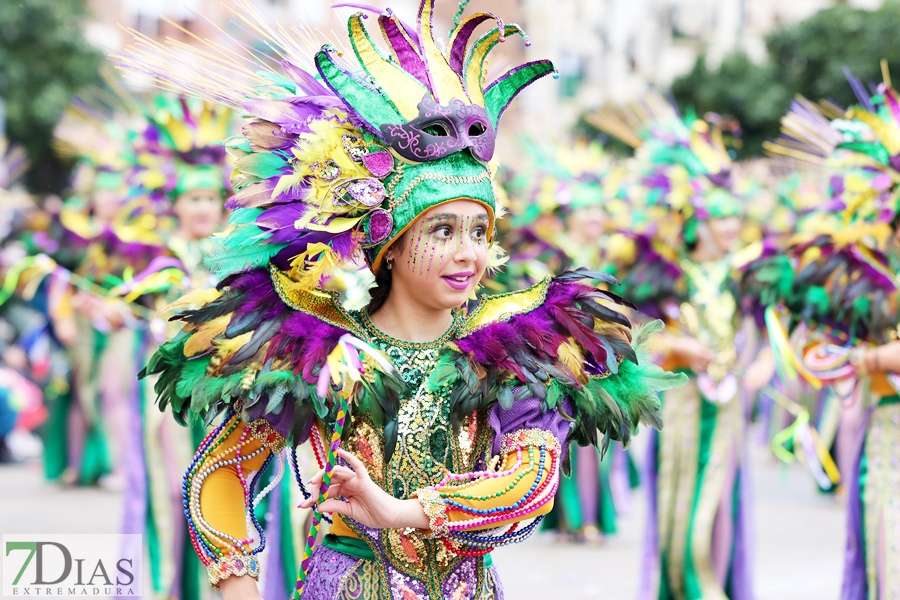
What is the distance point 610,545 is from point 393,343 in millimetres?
6344

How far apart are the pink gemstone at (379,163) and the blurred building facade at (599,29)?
23884mm

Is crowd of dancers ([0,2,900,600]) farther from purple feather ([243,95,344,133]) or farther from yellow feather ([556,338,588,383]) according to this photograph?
yellow feather ([556,338,588,383])

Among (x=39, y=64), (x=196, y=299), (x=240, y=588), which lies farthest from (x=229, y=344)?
(x=39, y=64)

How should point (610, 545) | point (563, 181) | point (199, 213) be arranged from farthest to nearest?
point (563, 181) → point (610, 545) → point (199, 213)

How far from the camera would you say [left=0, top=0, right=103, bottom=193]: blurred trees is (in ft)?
78.2

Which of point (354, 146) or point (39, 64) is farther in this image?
point (39, 64)

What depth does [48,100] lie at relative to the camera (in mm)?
23922

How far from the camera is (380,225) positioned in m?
3.06

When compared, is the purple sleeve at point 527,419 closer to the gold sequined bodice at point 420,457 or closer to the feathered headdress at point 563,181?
the gold sequined bodice at point 420,457

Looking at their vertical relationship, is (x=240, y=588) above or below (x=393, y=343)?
below

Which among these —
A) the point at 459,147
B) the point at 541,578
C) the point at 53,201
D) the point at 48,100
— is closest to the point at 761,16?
the point at 48,100

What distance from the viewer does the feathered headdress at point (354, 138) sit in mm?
3012

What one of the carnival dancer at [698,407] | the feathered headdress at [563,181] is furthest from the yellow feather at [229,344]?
the feathered headdress at [563,181]

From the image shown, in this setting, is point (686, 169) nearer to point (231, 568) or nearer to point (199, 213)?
point (199, 213)
